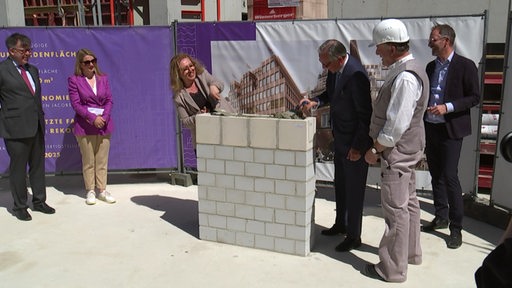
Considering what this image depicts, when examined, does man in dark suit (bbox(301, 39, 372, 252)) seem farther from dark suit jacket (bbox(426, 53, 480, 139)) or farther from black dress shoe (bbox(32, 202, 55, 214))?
black dress shoe (bbox(32, 202, 55, 214))

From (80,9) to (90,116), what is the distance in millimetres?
7163

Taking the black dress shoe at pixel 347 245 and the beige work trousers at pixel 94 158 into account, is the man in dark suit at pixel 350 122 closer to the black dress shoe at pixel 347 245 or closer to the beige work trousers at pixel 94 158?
the black dress shoe at pixel 347 245

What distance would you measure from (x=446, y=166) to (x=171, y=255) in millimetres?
2615

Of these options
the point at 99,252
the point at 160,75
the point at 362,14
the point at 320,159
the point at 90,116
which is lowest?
the point at 99,252

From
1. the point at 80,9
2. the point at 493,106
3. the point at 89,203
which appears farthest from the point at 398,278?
the point at 80,9

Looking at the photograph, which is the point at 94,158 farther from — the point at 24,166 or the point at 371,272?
the point at 371,272

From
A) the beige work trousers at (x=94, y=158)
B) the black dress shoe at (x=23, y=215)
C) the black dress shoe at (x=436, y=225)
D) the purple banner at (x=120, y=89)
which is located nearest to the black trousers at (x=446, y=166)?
the black dress shoe at (x=436, y=225)

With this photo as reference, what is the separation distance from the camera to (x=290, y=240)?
3.88 metres

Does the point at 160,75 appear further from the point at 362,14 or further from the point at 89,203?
the point at 362,14

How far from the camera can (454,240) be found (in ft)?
13.3

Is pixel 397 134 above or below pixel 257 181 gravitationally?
above

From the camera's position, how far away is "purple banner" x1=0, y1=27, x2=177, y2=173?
5742mm

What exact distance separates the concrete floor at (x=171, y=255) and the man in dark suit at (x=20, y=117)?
427mm

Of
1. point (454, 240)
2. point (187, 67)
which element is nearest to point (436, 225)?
point (454, 240)
